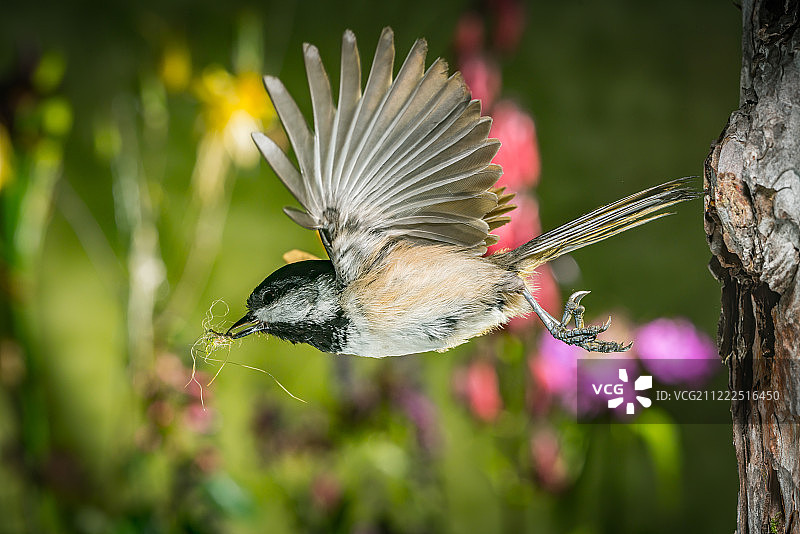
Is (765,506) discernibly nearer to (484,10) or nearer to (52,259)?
(484,10)

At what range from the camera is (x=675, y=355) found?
803 mm

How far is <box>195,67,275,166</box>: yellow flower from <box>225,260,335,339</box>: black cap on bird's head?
80cm

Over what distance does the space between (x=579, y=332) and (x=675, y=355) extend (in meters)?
0.60

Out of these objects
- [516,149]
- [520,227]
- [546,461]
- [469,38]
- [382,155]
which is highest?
[469,38]

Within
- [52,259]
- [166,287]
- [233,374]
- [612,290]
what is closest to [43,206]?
[52,259]

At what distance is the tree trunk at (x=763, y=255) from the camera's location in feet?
0.85

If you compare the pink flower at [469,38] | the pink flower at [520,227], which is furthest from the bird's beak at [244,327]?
the pink flower at [469,38]

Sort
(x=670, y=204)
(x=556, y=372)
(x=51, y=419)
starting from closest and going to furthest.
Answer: (x=670, y=204)
(x=556, y=372)
(x=51, y=419)

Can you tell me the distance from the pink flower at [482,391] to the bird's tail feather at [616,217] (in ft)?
2.27

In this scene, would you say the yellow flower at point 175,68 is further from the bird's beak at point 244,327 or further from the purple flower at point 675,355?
the bird's beak at point 244,327

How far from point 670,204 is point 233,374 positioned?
3.25 feet

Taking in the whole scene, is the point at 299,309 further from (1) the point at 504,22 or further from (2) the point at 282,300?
(1) the point at 504,22

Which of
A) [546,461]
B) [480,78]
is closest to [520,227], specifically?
[480,78]

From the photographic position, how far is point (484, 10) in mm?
1061
